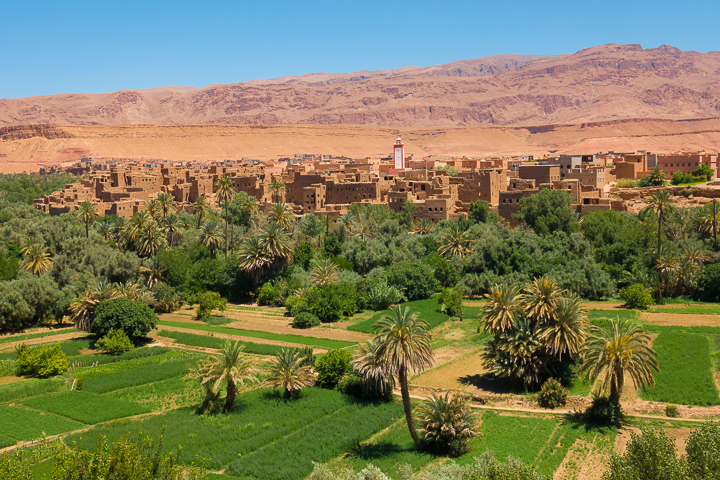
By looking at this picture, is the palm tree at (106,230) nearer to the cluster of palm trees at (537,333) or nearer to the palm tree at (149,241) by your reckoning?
the palm tree at (149,241)

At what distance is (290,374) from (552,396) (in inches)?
417

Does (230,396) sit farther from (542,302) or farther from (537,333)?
(542,302)

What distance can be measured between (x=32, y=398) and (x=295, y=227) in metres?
33.9

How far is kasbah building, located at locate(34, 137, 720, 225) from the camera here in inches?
2331

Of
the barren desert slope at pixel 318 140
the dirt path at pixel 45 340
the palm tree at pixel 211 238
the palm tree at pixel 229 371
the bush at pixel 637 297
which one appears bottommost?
the dirt path at pixel 45 340

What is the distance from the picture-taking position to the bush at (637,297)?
3803cm

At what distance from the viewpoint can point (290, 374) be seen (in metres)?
26.2

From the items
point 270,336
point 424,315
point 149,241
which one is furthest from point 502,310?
point 149,241

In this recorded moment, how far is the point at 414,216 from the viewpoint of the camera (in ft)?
200

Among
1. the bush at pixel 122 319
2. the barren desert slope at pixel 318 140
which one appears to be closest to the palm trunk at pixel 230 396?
the bush at pixel 122 319

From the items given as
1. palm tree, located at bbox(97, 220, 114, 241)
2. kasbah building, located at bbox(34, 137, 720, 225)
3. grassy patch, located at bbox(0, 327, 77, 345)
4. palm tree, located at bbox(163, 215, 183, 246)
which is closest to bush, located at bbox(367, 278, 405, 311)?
palm tree, located at bbox(163, 215, 183, 246)

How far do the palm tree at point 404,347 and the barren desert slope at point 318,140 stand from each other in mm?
136409

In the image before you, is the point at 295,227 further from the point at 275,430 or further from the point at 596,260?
the point at 275,430

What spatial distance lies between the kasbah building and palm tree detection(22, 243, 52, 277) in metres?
25.2
